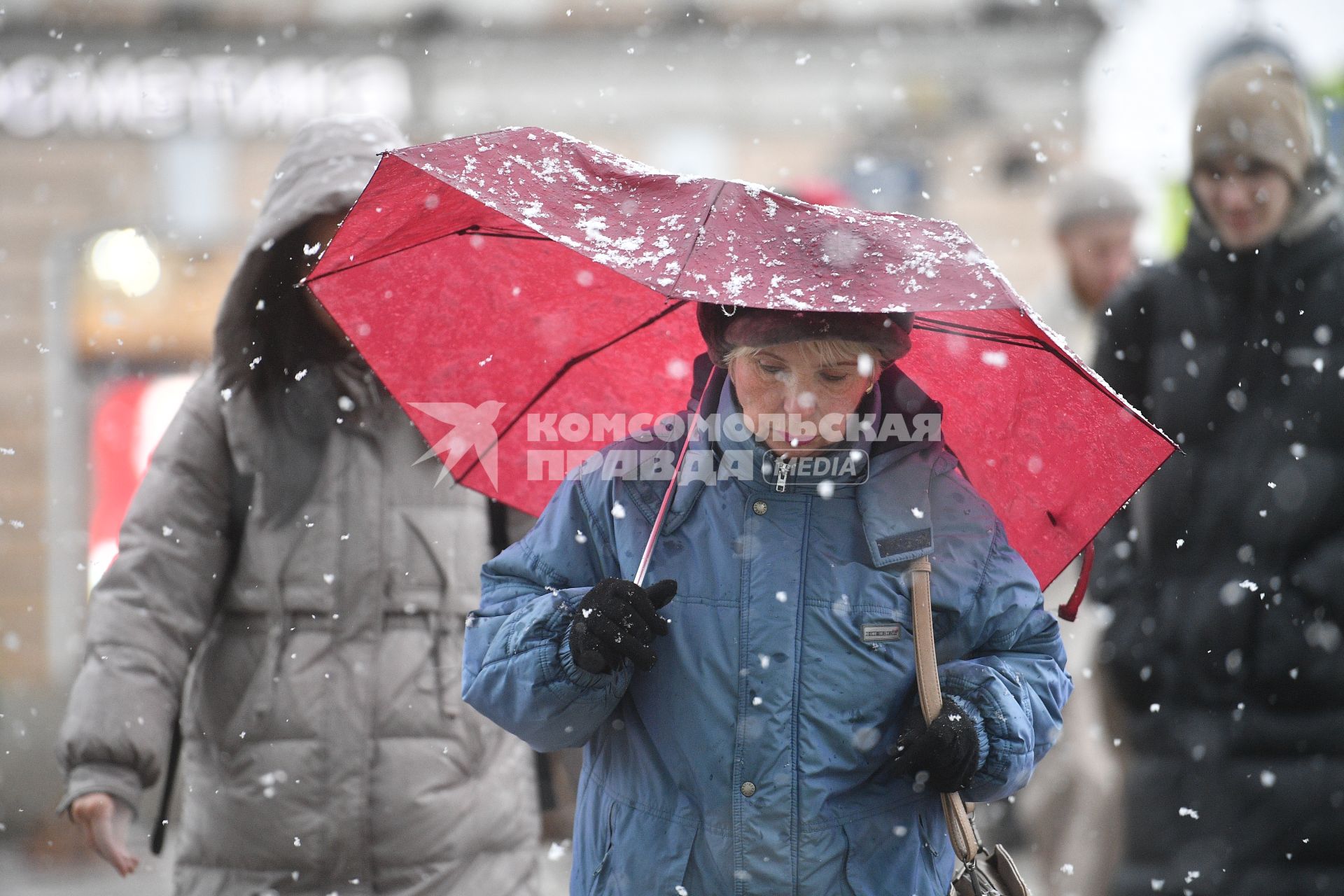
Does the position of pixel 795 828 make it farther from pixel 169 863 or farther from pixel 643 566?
pixel 169 863

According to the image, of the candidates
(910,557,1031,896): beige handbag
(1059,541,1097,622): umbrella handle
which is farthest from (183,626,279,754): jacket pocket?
(1059,541,1097,622): umbrella handle

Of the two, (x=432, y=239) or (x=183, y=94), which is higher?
(x=183, y=94)

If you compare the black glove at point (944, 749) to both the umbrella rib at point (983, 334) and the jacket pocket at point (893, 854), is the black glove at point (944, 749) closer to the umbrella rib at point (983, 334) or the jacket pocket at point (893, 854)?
the jacket pocket at point (893, 854)

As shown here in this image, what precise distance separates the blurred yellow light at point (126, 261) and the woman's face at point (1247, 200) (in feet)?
33.5

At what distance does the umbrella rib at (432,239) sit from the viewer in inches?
111

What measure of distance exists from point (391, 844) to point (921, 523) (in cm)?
155

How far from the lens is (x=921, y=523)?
2.46 meters

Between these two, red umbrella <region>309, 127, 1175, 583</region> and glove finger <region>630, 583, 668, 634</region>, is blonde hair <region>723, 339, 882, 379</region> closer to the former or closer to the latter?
red umbrella <region>309, 127, 1175, 583</region>

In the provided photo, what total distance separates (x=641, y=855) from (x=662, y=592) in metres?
0.43

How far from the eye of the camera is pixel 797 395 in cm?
245

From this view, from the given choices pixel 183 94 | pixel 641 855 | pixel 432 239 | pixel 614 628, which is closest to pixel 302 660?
pixel 432 239

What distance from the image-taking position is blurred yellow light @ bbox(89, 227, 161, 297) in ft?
41.9

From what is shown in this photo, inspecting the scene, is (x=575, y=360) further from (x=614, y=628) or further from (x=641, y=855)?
(x=641, y=855)

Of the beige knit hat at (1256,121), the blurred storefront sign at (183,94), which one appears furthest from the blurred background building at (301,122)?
the beige knit hat at (1256,121)
